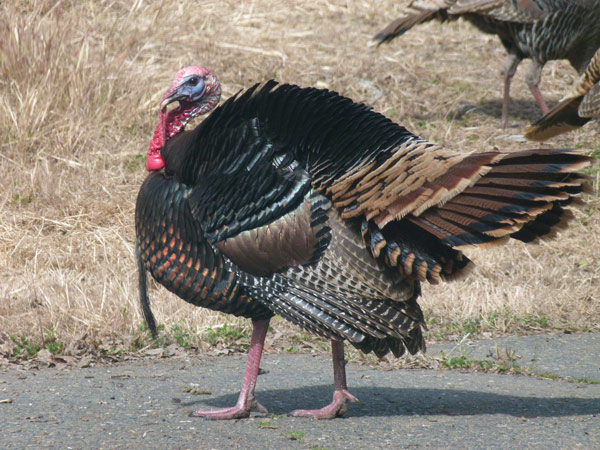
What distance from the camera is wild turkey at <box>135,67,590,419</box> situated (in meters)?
3.83

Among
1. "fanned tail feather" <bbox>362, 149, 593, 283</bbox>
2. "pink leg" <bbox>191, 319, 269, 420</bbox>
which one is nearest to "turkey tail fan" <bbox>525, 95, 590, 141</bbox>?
"fanned tail feather" <bbox>362, 149, 593, 283</bbox>

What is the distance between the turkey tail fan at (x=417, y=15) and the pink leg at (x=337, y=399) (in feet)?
22.5

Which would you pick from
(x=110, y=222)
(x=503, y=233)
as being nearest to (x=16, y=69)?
(x=110, y=222)

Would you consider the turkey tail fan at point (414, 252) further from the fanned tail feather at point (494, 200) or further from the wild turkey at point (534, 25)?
the wild turkey at point (534, 25)

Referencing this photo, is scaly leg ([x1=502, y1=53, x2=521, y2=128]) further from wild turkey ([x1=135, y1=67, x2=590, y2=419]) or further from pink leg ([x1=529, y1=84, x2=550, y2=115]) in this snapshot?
wild turkey ([x1=135, y1=67, x2=590, y2=419])

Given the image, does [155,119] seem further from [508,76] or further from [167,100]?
[167,100]

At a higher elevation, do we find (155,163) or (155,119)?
(155,119)

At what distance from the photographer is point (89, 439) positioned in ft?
12.7

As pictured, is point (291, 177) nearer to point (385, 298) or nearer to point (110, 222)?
point (385, 298)

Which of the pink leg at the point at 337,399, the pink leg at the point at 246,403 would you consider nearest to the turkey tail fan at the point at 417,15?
the pink leg at the point at 337,399

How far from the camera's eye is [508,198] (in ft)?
12.4

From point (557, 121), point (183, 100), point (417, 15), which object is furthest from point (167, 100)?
point (417, 15)

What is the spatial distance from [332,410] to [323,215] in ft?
3.36

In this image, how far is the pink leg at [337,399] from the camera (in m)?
4.32
